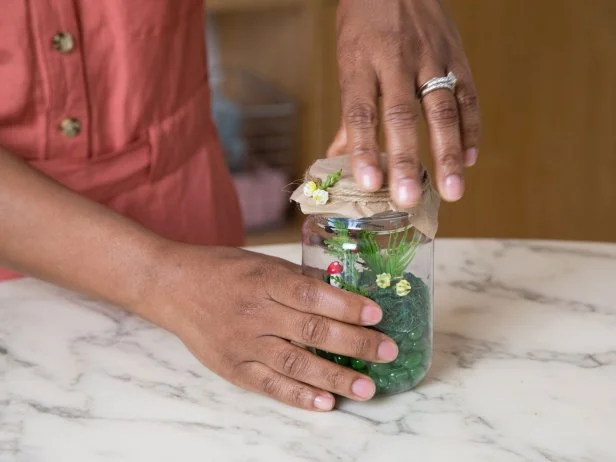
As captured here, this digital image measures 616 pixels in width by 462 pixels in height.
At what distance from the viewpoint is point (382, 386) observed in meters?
0.75

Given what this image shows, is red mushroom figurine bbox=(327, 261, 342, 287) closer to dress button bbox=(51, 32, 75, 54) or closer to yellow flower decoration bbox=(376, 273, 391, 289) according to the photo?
yellow flower decoration bbox=(376, 273, 391, 289)

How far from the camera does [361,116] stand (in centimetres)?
73

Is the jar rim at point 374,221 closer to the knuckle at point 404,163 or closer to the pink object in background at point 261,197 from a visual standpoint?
the knuckle at point 404,163

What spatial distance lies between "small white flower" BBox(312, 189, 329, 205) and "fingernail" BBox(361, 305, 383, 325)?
3.6 inches


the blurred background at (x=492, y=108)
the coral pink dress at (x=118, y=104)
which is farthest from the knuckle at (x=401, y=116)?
the blurred background at (x=492, y=108)

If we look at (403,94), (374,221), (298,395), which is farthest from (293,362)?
(403,94)

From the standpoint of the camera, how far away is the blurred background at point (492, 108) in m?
2.16

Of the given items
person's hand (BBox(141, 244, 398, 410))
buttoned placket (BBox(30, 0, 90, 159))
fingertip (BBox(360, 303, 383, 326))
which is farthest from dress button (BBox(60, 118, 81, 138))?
fingertip (BBox(360, 303, 383, 326))

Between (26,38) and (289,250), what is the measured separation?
1.23 ft

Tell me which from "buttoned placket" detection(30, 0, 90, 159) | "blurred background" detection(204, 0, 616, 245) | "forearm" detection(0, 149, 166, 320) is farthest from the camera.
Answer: "blurred background" detection(204, 0, 616, 245)

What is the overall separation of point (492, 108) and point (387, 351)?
1617 millimetres

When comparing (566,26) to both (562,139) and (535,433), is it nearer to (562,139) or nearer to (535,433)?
(562,139)

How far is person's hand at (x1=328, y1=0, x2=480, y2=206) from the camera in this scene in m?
0.70

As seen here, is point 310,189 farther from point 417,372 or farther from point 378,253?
point 417,372
